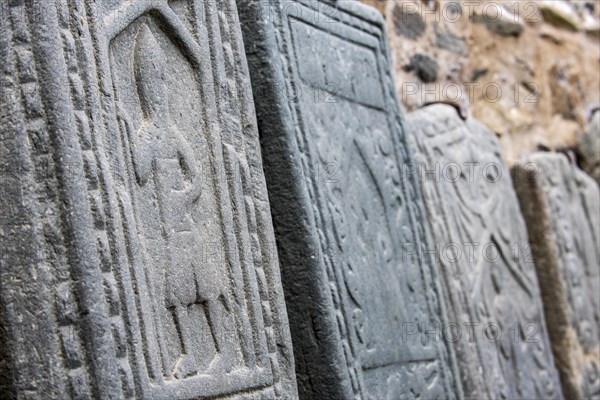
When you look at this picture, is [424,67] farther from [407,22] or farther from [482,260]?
[482,260]

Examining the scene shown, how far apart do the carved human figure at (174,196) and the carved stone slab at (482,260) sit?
844 mm

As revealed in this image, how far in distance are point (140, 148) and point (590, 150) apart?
2.28 metres

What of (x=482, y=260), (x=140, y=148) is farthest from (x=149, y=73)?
(x=482, y=260)

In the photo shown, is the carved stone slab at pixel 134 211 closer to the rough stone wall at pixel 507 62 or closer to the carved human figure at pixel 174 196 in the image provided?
the carved human figure at pixel 174 196

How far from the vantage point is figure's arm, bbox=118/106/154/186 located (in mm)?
1653

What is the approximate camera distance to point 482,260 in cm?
272

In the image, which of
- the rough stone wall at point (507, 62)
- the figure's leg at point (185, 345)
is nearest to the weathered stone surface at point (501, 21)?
the rough stone wall at point (507, 62)

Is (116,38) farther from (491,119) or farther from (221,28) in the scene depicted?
(491,119)

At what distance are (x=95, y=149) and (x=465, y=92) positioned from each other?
176 centimetres

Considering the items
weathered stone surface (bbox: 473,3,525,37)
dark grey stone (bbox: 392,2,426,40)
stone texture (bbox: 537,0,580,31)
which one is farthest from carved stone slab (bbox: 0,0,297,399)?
stone texture (bbox: 537,0,580,31)

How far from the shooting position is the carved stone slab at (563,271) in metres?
3.09

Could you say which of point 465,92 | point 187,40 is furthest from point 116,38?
point 465,92

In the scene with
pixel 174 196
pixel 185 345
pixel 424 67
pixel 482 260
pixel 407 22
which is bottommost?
pixel 185 345

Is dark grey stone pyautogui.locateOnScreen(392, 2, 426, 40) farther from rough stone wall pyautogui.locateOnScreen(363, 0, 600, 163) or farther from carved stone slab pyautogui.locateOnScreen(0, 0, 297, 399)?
carved stone slab pyautogui.locateOnScreen(0, 0, 297, 399)
